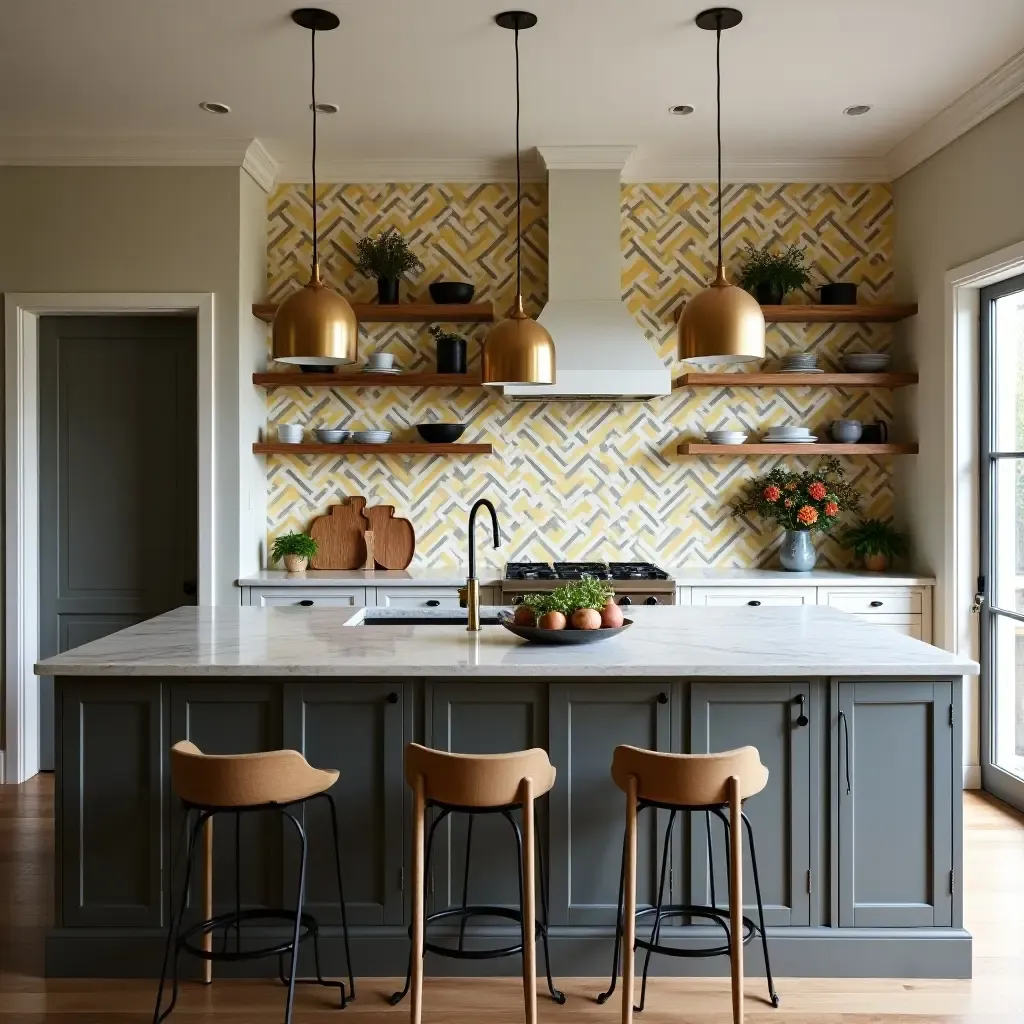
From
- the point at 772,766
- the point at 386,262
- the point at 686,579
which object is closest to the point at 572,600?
the point at 772,766

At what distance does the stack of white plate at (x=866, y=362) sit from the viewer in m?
5.26

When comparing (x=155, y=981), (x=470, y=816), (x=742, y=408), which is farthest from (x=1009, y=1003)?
(x=742, y=408)

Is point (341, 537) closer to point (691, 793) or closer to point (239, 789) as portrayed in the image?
point (239, 789)

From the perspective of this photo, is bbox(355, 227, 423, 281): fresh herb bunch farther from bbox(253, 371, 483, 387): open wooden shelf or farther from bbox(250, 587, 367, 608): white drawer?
bbox(250, 587, 367, 608): white drawer

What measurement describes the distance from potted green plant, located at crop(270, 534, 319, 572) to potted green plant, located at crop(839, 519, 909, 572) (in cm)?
282

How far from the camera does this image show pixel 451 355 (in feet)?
17.3

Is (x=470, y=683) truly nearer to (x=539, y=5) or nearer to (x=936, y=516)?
(x=539, y=5)

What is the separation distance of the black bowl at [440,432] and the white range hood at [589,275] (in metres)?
0.38

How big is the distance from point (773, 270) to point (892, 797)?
318 cm

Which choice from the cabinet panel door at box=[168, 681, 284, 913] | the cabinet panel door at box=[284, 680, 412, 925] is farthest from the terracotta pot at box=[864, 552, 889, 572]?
the cabinet panel door at box=[168, 681, 284, 913]

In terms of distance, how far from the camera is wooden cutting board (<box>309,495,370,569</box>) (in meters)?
5.46

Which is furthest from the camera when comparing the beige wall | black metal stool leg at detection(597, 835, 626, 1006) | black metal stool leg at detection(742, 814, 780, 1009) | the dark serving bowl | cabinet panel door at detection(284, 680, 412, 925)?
the beige wall

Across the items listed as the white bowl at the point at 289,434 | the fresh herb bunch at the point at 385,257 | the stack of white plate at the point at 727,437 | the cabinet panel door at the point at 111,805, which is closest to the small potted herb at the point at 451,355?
the fresh herb bunch at the point at 385,257

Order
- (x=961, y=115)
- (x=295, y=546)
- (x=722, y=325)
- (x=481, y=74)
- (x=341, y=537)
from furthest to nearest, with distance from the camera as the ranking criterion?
(x=341, y=537) < (x=295, y=546) < (x=961, y=115) < (x=481, y=74) < (x=722, y=325)
